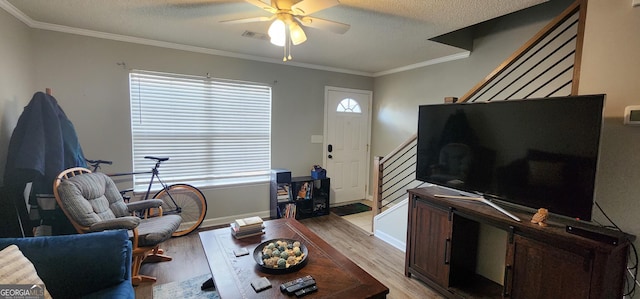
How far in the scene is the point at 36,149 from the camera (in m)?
2.18

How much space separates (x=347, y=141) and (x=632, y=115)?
355 centimetres

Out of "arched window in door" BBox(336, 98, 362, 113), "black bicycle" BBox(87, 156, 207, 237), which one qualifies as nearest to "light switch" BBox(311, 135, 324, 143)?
"arched window in door" BBox(336, 98, 362, 113)

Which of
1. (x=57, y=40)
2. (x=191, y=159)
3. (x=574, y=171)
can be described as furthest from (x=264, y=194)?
(x=574, y=171)

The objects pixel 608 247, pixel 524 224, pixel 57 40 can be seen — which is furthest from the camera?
pixel 57 40

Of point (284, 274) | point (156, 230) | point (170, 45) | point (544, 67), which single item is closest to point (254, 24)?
Result: point (170, 45)

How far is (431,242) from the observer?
2275 millimetres

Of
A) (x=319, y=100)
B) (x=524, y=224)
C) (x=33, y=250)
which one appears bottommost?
(x=33, y=250)

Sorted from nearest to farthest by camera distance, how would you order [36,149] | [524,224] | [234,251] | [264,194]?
[524,224] < [234,251] < [36,149] < [264,194]

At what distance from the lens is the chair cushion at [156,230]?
2246 millimetres

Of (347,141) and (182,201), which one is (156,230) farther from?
(347,141)

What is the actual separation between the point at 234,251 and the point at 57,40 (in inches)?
118

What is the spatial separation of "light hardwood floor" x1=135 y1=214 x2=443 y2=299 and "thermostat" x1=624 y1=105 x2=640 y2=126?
1.78 metres

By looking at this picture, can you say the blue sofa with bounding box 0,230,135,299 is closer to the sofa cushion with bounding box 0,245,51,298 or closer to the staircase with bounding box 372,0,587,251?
the sofa cushion with bounding box 0,245,51,298

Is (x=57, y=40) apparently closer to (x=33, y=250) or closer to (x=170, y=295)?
(x=33, y=250)
